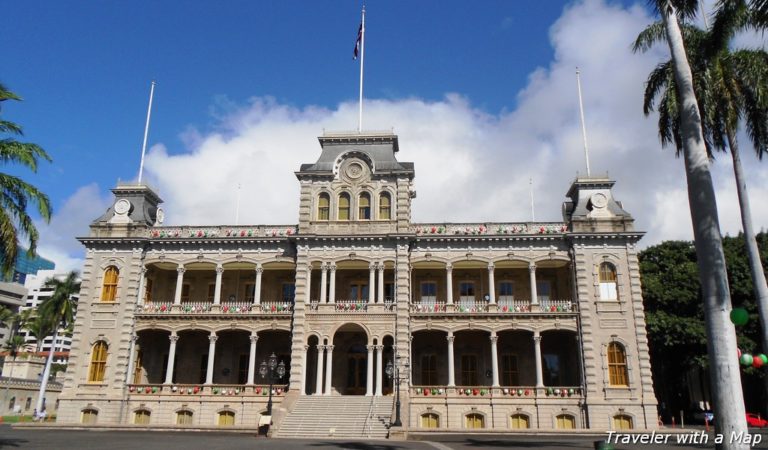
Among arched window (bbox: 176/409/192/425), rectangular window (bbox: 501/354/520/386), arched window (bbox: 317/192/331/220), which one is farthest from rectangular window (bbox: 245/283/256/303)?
rectangular window (bbox: 501/354/520/386)

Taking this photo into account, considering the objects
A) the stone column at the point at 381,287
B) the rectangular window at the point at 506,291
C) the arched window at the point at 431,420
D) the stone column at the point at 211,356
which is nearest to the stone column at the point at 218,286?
the stone column at the point at 211,356

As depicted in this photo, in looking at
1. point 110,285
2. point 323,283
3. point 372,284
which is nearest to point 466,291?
point 372,284

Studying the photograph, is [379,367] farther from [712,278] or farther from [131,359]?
[712,278]

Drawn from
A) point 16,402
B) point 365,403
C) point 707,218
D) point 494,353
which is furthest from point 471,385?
point 16,402

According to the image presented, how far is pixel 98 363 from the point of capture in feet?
115

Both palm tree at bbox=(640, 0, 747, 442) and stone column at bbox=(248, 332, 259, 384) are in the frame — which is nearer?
palm tree at bbox=(640, 0, 747, 442)

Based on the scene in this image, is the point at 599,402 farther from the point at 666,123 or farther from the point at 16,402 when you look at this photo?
the point at 16,402

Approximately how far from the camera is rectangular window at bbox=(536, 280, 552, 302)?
3697 cm

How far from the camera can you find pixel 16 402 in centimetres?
5528

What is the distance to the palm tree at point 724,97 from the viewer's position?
806 inches

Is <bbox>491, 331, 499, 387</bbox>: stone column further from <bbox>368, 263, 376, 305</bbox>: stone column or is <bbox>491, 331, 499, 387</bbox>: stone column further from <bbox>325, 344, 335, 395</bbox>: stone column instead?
<bbox>325, 344, 335, 395</bbox>: stone column

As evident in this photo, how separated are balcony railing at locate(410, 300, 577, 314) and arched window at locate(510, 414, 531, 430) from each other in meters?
5.70

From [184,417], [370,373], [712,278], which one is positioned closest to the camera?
[712,278]

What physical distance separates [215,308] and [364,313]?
9175mm
